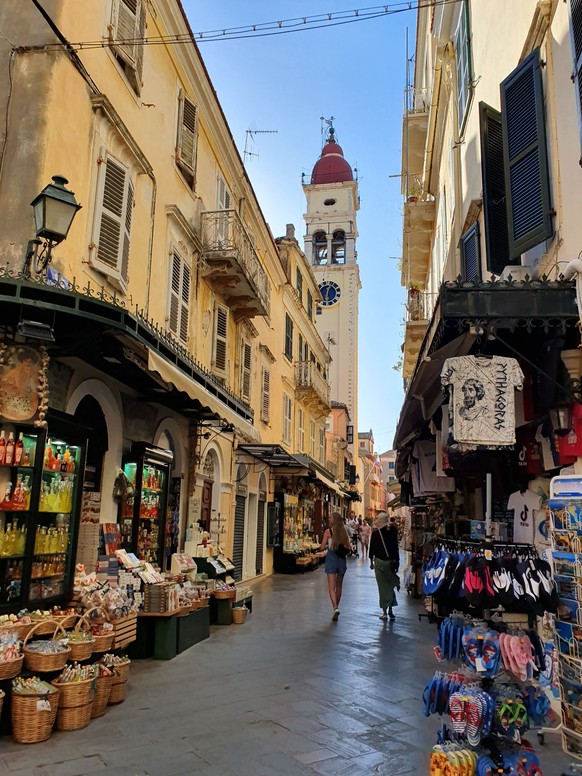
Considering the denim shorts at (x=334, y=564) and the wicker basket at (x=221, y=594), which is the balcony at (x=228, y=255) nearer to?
the denim shorts at (x=334, y=564)

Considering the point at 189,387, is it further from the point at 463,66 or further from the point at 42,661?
the point at 463,66

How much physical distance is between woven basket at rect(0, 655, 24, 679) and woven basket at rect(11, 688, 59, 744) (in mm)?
148

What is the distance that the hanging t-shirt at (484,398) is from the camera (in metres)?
4.79

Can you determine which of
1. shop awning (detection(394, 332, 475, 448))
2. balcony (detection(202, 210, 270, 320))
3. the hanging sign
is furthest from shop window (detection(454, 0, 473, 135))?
the hanging sign

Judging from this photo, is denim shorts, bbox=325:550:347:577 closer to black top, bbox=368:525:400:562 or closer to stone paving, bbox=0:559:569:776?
black top, bbox=368:525:400:562

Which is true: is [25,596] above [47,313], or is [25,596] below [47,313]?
below

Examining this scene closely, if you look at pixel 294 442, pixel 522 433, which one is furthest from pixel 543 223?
pixel 294 442

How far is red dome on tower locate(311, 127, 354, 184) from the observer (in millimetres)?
48594

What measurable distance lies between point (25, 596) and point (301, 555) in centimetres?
1568

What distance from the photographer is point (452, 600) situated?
3781 millimetres

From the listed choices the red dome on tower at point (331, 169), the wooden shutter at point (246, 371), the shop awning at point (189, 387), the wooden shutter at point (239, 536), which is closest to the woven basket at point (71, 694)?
the shop awning at point (189, 387)

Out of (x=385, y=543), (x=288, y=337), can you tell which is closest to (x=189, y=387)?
(x=385, y=543)

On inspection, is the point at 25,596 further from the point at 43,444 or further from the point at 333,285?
the point at 333,285

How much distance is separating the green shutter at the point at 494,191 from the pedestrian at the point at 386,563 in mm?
5684
